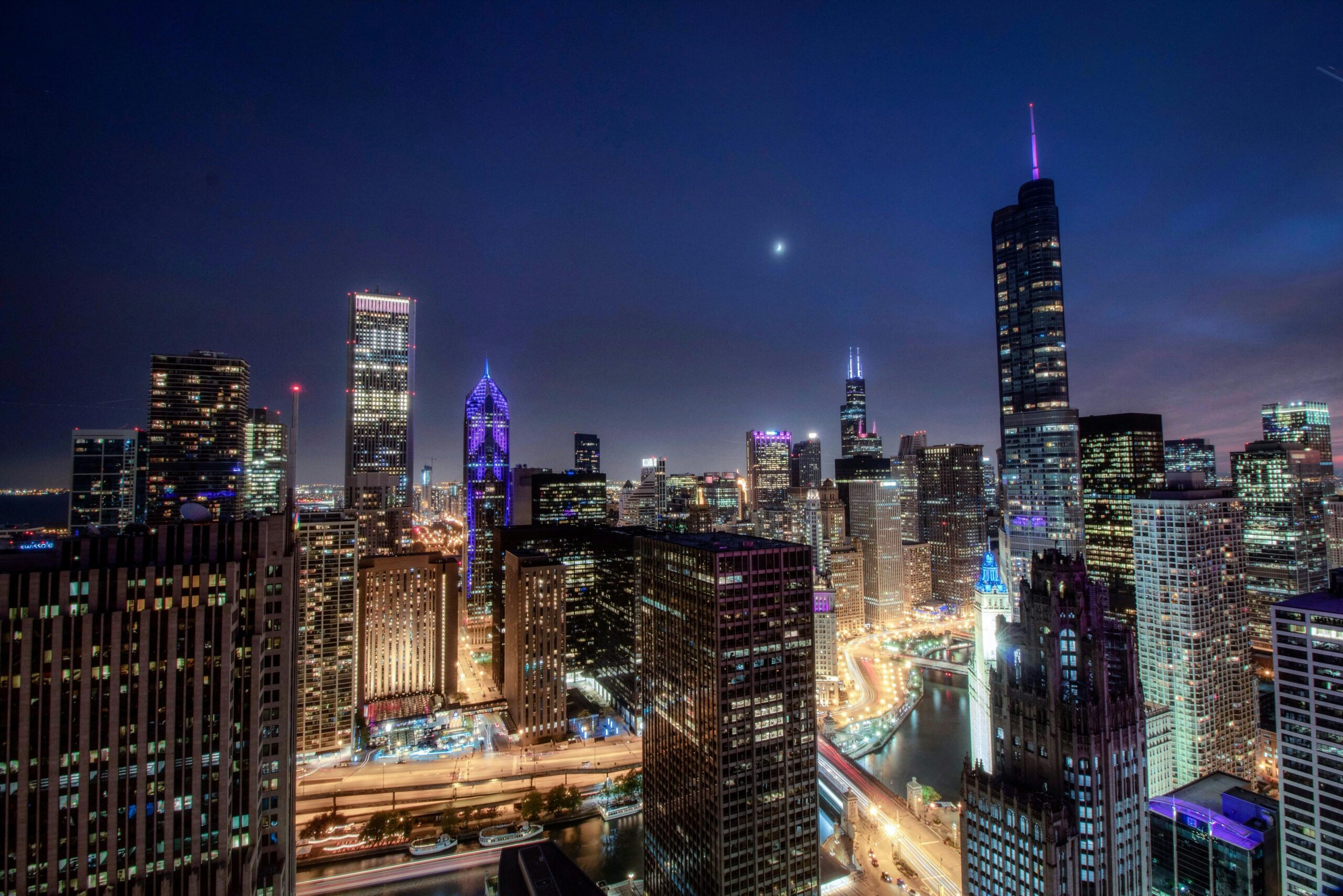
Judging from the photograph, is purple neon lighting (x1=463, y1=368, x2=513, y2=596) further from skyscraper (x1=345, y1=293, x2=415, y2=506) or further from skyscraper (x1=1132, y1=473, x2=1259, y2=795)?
skyscraper (x1=1132, y1=473, x2=1259, y2=795)

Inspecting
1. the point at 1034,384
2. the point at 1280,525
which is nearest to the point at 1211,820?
the point at 1034,384

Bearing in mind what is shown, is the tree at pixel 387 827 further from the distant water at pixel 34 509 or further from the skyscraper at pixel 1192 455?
the skyscraper at pixel 1192 455

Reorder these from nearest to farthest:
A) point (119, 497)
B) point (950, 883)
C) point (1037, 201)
Result: point (950, 883) < point (119, 497) < point (1037, 201)

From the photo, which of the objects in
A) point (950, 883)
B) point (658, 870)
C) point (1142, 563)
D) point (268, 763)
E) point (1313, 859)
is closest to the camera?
point (268, 763)

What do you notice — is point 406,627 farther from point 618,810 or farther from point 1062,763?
point 1062,763

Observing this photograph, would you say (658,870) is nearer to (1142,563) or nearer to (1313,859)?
(1313,859)

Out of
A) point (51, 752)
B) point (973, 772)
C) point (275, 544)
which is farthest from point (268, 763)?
point (973, 772)

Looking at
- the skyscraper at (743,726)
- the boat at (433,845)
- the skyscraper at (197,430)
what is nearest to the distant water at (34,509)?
the skyscraper at (197,430)
